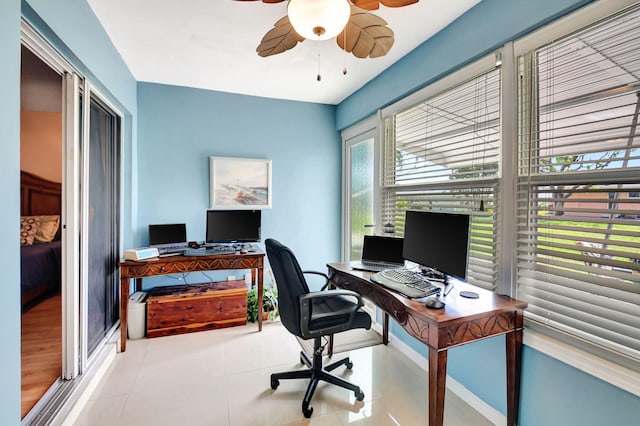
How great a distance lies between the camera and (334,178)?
13.1 feet

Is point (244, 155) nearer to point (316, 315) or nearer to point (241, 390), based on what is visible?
point (316, 315)

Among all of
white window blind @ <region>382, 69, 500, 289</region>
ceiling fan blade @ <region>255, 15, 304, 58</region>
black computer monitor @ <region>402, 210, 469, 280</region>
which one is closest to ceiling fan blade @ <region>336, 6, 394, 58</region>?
ceiling fan blade @ <region>255, 15, 304, 58</region>

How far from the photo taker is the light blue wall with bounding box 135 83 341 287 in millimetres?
3240

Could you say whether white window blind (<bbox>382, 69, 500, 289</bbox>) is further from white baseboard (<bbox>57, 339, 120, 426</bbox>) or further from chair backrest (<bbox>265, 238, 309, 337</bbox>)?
white baseboard (<bbox>57, 339, 120, 426</bbox>)

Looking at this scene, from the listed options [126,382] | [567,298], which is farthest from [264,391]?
[567,298]

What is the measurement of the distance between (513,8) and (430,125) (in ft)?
2.96

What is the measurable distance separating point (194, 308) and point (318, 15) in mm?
2859

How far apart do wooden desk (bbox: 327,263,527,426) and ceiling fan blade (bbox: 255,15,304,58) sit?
1589 millimetres

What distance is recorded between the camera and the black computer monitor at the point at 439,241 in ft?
5.40

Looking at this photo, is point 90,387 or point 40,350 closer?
point 90,387

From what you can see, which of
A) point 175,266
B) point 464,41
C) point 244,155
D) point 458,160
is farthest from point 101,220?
point 464,41

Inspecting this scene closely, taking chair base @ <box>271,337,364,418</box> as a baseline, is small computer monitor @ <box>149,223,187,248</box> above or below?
above

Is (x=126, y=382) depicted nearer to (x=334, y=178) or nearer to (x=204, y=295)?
(x=204, y=295)

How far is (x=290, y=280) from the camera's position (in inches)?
73.2
